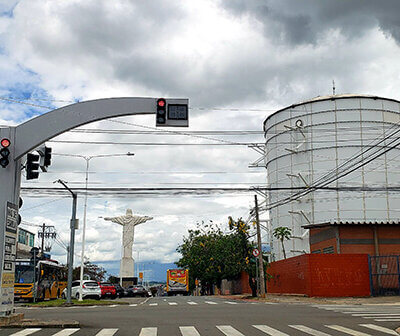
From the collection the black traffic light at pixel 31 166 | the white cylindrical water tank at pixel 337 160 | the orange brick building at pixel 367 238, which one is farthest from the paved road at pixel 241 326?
the white cylindrical water tank at pixel 337 160

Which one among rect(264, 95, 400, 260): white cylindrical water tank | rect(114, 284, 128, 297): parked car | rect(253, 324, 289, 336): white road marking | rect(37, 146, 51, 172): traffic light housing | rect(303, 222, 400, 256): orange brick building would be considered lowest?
rect(114, 284, 128, 297): parked car

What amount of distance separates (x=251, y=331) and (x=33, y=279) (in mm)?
25501

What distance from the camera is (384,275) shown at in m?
32.2

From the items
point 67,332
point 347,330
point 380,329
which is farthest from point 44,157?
point 380,329

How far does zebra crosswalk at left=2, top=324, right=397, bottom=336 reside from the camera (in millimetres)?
11766

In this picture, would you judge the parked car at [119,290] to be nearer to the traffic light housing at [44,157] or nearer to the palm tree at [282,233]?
the palm tree at [282,233]

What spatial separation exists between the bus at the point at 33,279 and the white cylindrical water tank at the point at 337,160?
97.7 ft

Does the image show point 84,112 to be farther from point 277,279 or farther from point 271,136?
point 271,136

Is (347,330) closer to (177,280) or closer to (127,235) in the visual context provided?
(177,280)

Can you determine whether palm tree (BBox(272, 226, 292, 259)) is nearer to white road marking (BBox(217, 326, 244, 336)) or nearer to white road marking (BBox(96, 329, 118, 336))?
white road marking (BBox(217, 326, 244, 336))

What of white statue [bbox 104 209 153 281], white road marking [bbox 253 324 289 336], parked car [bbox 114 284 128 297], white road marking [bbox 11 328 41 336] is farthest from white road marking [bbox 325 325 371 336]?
white statue [bbox 104 209 153 281]

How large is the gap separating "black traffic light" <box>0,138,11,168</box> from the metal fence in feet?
81.8

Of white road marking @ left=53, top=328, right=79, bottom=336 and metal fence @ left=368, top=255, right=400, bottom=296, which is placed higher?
metal fence @ left=368, top=255, right=400, bottom=296

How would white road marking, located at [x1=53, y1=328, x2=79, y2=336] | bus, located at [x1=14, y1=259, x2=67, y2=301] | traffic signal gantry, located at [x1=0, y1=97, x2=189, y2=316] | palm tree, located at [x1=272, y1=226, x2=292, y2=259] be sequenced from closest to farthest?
white road marking, located at [x1=53, y1=328, x2=79, y2=336], traffic signal gantry, located at [x1=0, y1=97, x2=189, y2=316], bus, located at [x1=14, y1=259, x2=67, y2=301], palm tree, located at [x1=272, y1=226, x2=292, y2=259]
